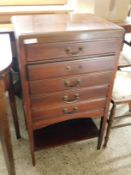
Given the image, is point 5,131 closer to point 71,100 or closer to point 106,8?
point 71,100

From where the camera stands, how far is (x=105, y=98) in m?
1.22

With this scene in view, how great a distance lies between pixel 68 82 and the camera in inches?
41.9

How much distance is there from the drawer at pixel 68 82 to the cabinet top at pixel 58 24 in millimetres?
252

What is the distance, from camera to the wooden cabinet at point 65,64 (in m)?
0.90

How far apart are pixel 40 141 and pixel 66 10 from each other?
0.98 metres

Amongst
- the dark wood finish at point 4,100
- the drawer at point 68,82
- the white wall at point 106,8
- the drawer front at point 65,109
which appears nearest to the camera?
the dark wood finish at point 4,100

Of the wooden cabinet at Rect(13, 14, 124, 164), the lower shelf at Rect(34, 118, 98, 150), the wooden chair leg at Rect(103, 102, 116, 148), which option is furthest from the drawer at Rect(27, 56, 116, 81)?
the lower shelf at Rect(34, 118, 98, 150)

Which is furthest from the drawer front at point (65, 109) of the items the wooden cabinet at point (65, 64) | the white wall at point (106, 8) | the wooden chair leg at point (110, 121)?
the white wall at point (106, 8)

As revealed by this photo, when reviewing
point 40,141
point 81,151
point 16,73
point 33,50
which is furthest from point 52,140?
point 33,50

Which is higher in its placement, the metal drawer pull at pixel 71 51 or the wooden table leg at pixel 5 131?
the metal drawer pull at pixel 71 51

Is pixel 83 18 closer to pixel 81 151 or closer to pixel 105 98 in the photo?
pixel 105 98

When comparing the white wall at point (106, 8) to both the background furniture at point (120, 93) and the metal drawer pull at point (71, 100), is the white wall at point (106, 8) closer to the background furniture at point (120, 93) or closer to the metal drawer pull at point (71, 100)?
the background furniture at point (120, 93)

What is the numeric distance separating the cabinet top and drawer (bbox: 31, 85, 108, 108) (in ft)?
1.14

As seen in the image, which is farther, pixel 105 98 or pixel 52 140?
pixel 52 140
